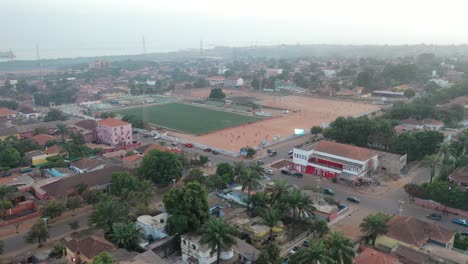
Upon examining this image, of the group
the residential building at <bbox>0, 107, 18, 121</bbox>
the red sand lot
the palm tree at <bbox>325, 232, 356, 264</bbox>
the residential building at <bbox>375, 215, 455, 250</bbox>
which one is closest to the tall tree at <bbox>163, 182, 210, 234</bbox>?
the palm tree at <bbox>325, 232, 356, 264</bbox>

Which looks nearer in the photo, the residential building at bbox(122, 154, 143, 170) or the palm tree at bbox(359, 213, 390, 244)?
the palm tree at bbox(359, 213, 390, 244)

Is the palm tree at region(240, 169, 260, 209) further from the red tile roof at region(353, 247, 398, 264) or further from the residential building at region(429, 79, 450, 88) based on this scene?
the residential building at region(429, 79, 450, 88)

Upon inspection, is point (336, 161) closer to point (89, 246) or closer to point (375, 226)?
point (375, 226)

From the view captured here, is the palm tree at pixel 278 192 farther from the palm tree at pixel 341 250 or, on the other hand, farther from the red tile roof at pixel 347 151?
the red tile roof at pixel 347 151

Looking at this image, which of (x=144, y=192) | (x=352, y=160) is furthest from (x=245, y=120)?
(x=144, y=192)

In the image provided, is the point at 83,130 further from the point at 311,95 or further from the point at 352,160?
the point at 311,95

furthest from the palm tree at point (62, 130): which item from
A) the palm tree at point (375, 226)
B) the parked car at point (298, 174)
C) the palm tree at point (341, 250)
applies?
the palm tree at point (341, 250)
